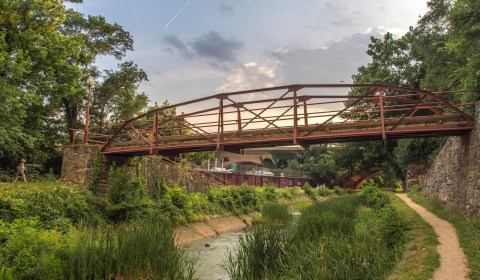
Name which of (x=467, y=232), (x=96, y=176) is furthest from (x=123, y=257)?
(x=96, y=176)

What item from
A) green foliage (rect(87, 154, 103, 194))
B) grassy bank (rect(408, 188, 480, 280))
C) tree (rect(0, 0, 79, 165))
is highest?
tree (rect(0, 0, 79, 165))

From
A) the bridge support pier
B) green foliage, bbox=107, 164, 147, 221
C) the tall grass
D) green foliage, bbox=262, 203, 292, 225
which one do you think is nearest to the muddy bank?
green foliage, bbox=107, 164, 147, 221

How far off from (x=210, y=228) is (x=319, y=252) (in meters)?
14.6

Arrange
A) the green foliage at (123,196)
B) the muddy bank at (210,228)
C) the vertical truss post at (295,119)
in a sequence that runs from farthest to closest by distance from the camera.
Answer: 1. the muddy bank at (210,228)
2. the green foliage at (123,196)
3. the vertical truss post at (295,119)

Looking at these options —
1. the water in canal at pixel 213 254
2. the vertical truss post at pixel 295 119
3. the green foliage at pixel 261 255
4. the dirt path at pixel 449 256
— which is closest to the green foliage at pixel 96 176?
the water in canal at pixel 213 254

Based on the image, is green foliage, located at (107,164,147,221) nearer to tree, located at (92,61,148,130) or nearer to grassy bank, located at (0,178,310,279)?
grassy bank, located at (0,178,310,279)

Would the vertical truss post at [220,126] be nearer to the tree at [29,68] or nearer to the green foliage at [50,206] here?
the green foliage at [50,206]

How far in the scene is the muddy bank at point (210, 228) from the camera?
1964 centimetres

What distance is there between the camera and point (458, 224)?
1406 centimetres

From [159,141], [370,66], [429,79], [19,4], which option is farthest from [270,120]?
[370,66]

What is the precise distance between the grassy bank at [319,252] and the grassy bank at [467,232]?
179cm

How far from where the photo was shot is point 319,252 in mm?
9156

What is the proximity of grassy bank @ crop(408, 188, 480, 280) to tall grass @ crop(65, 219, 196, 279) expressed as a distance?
687 centimetres

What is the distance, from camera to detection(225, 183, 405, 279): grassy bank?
331 inches
